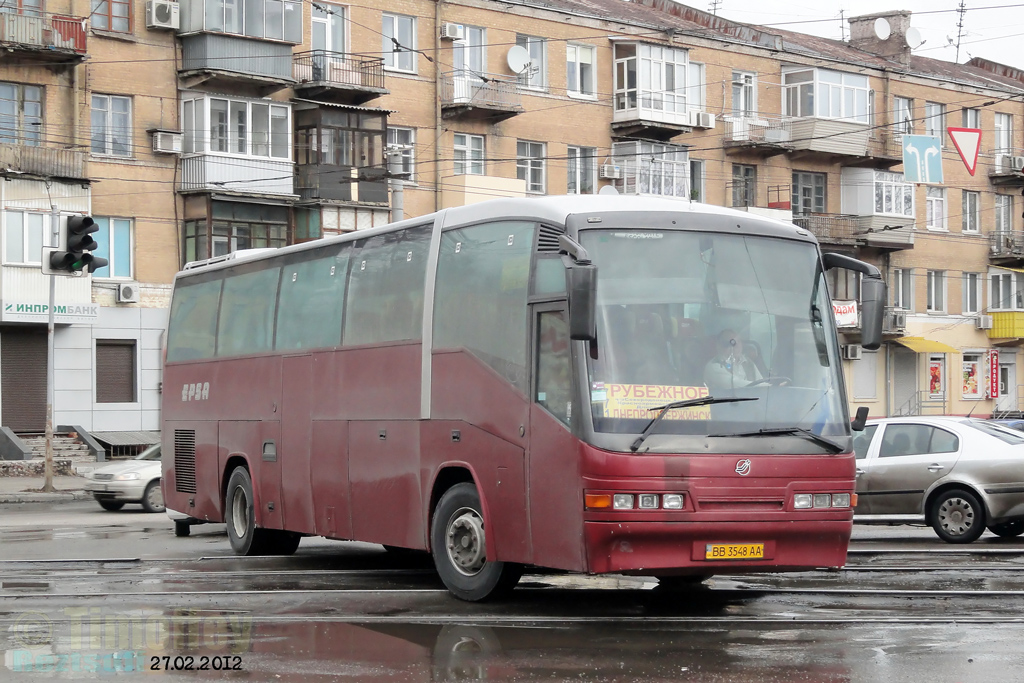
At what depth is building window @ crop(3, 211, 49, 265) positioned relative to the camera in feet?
118

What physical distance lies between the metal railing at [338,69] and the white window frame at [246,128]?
48.3 inches

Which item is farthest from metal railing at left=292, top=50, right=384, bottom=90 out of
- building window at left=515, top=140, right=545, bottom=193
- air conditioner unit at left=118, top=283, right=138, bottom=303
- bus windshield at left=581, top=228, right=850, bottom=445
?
bus windshield at left=581, top=228, right=850, bottom=445

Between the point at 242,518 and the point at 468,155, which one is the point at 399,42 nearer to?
the point at 468,155

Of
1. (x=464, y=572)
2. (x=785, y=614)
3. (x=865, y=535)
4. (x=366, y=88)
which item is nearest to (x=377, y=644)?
(x=464, y=572)

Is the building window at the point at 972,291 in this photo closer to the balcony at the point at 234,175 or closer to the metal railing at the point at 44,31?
the balcony at the point at 234,175

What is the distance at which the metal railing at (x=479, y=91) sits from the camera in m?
44.0

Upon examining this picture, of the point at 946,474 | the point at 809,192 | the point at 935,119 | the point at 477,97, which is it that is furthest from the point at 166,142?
the point at 935,119

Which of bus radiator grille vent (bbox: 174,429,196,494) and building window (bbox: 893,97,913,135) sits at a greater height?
building window (bbox: 893,97,913,135)

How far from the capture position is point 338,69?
41031mm

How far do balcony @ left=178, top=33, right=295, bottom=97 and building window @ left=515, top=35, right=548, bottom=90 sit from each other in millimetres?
9080

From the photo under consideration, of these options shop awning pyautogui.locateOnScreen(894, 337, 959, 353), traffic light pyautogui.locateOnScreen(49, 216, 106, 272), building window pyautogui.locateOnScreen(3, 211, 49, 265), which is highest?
building window pyautogui.locateOnScreen(3, 211, 49, 265)

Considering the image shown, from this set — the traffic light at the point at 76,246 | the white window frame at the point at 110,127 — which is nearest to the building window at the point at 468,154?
the white window frame at the point at 110,127

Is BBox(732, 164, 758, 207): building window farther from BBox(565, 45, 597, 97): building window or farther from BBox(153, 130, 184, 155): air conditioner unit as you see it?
BBox(153, 130, 184, 155): air conditioner unit

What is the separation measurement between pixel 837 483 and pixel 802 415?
548mm
